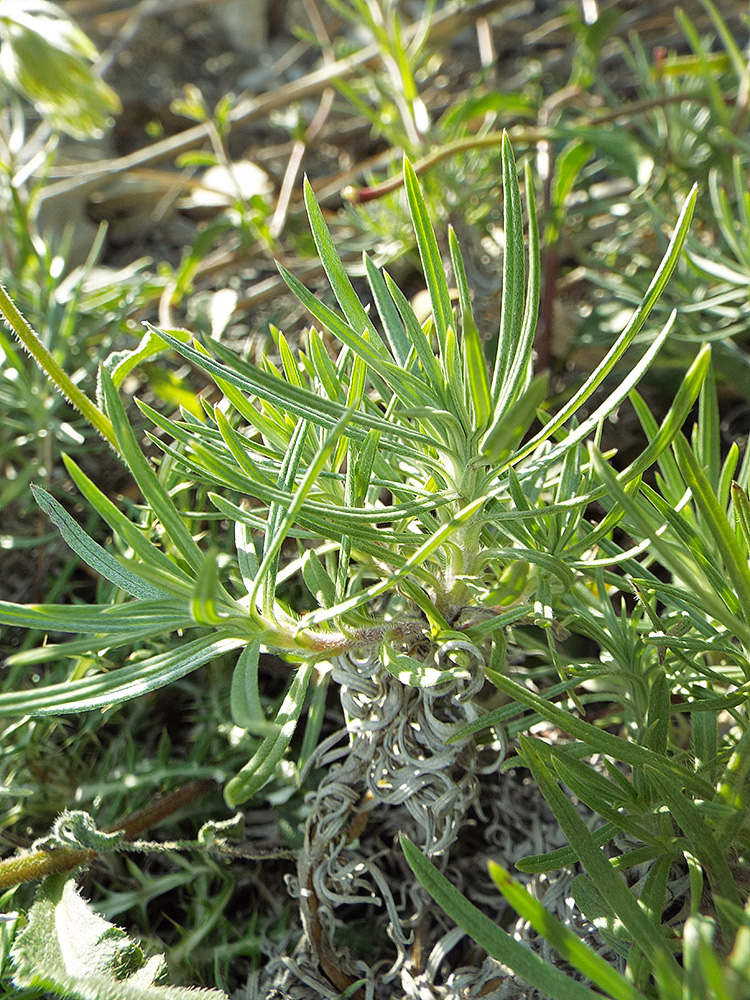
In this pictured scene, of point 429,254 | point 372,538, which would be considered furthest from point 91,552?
point 429,254

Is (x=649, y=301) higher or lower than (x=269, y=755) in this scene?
higher

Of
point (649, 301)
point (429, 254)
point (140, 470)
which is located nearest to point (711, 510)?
point (649, 301)

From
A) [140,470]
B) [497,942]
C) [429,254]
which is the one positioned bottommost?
[497,942]

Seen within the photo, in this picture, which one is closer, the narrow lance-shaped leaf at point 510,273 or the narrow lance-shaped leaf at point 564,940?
the narrow lance-shaped leaf at point 564,940

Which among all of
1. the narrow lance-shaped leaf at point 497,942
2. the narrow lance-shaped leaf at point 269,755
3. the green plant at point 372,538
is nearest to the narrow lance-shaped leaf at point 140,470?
the green plant at point 372,538

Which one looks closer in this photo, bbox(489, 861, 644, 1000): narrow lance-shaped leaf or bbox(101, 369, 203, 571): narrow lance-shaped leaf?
bbox(489, 861, 644, 1000): narrow lance-shaped leaf

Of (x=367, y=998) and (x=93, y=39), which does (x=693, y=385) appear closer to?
(x=367, y=998)

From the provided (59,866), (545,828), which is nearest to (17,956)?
(59,866)

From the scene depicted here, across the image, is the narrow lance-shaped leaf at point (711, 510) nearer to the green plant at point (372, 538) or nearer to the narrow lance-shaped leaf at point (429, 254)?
the green plant at point (372, 538)

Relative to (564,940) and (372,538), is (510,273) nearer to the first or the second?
(372,538)

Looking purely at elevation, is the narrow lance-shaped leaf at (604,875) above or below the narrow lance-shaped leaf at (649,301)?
below

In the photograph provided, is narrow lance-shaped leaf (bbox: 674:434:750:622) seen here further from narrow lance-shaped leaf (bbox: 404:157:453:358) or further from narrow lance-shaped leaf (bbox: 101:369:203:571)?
narrow lance-shaped leaf (bbox: 101:369:203:571)

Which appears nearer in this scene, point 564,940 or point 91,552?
point 564,940

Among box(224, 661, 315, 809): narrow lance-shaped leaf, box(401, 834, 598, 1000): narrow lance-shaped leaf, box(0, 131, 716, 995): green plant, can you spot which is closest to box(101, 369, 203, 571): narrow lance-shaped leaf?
box(0, 131, 716, 995): green plant
